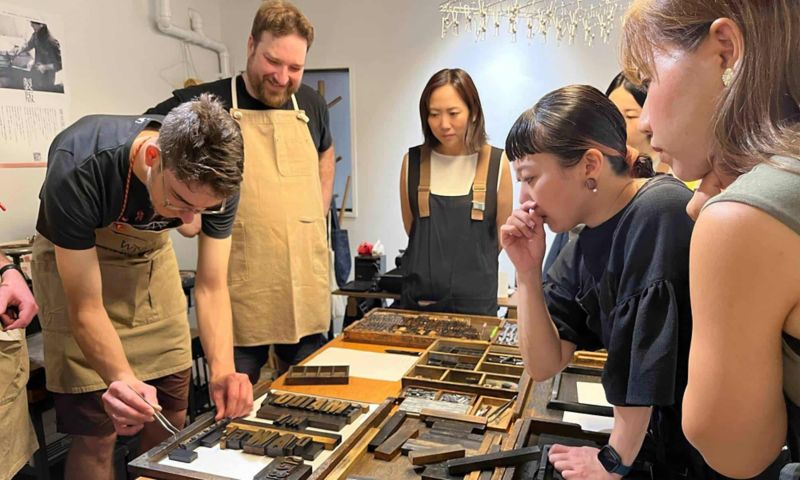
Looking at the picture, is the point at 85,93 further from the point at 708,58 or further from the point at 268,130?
the point at 708,58

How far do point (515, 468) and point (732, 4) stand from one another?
902 millimetres

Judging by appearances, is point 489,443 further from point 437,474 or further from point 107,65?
point 107,65

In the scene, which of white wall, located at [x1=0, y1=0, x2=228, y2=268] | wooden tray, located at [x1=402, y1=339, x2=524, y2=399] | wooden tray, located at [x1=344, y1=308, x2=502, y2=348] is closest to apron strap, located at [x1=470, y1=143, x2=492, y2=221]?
wooden tray, located at [x1=344, y1=308, x2=502, y2=348]

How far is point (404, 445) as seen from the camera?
1.26m

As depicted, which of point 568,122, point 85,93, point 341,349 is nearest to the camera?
point 568,122

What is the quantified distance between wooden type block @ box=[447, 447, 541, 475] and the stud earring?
31.7 inches

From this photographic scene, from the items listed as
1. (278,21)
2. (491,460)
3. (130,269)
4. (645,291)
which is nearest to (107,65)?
(278,21)

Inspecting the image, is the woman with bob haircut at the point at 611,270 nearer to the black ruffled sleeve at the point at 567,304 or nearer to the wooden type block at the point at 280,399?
the black ruffled sleeve at the point at 567,304

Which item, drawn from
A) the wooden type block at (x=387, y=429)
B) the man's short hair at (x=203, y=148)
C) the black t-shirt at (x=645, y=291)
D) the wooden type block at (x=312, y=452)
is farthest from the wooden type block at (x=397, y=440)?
the man's short hair at (x=203, y=148)

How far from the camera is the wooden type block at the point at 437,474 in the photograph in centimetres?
113

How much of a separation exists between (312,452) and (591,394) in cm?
76

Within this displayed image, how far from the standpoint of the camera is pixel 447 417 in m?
1.39

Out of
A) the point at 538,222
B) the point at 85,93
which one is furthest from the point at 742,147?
the point at 85,93

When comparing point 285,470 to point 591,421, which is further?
point 591,421
